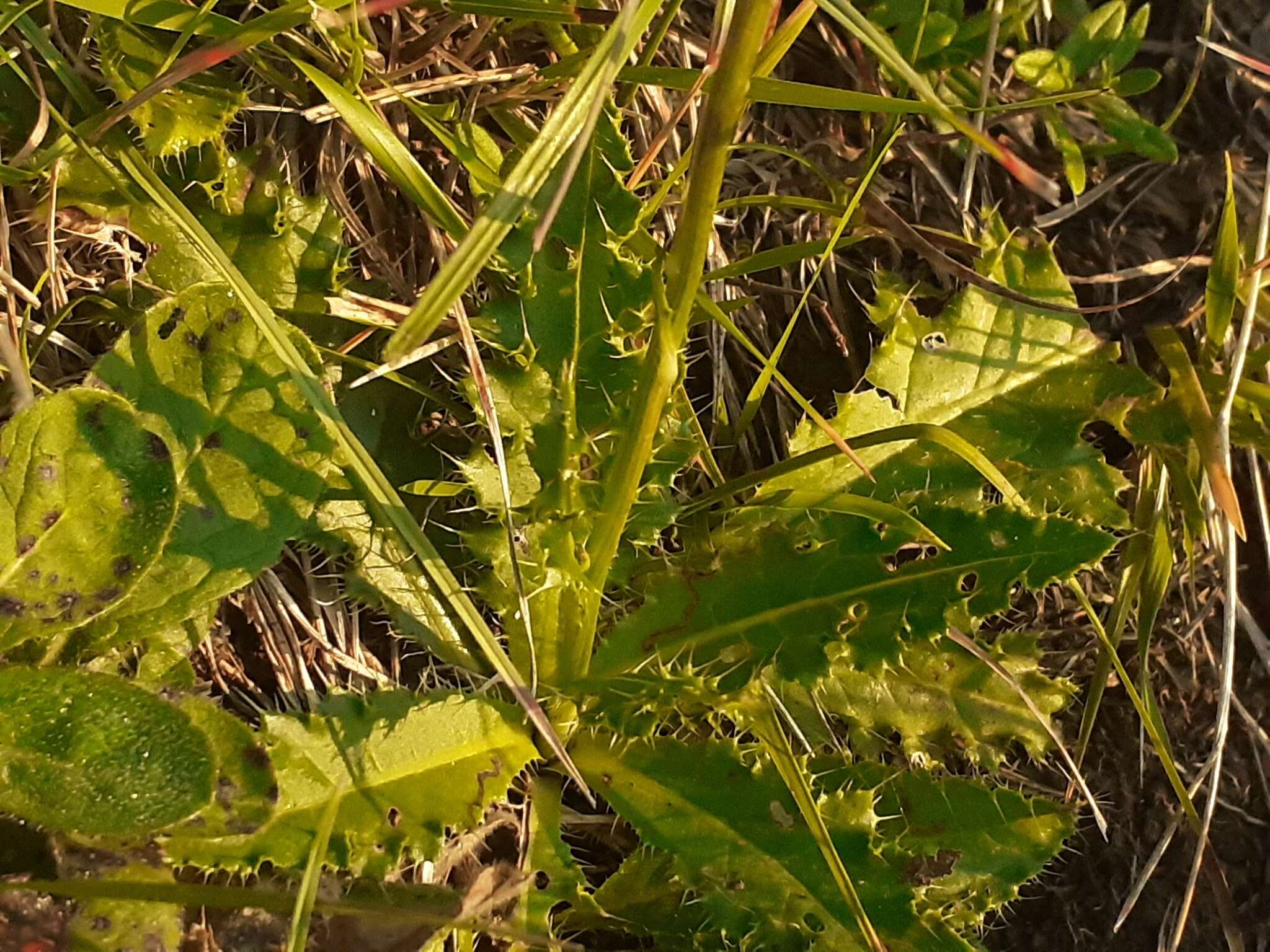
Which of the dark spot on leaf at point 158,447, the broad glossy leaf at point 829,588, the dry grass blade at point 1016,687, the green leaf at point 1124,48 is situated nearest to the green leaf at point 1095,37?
the green leaf at point 1124,48

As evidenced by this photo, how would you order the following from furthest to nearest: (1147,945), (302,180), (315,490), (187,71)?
(1147,945) → (302,180) → (315,490) → (187,71)

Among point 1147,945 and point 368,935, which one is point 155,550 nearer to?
point 368,935

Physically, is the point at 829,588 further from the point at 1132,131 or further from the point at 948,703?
the point at 1132,131

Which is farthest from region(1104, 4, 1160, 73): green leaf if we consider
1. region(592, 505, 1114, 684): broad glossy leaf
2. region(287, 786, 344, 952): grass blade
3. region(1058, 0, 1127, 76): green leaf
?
region(287, 786, 344, 952): grass blade

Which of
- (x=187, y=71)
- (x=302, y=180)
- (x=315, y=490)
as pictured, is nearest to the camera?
(x=187, y=71)

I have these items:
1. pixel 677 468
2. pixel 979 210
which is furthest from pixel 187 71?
pixel 979 210

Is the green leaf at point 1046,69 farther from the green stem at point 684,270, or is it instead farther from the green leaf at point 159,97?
the green leaf at point 159,97
